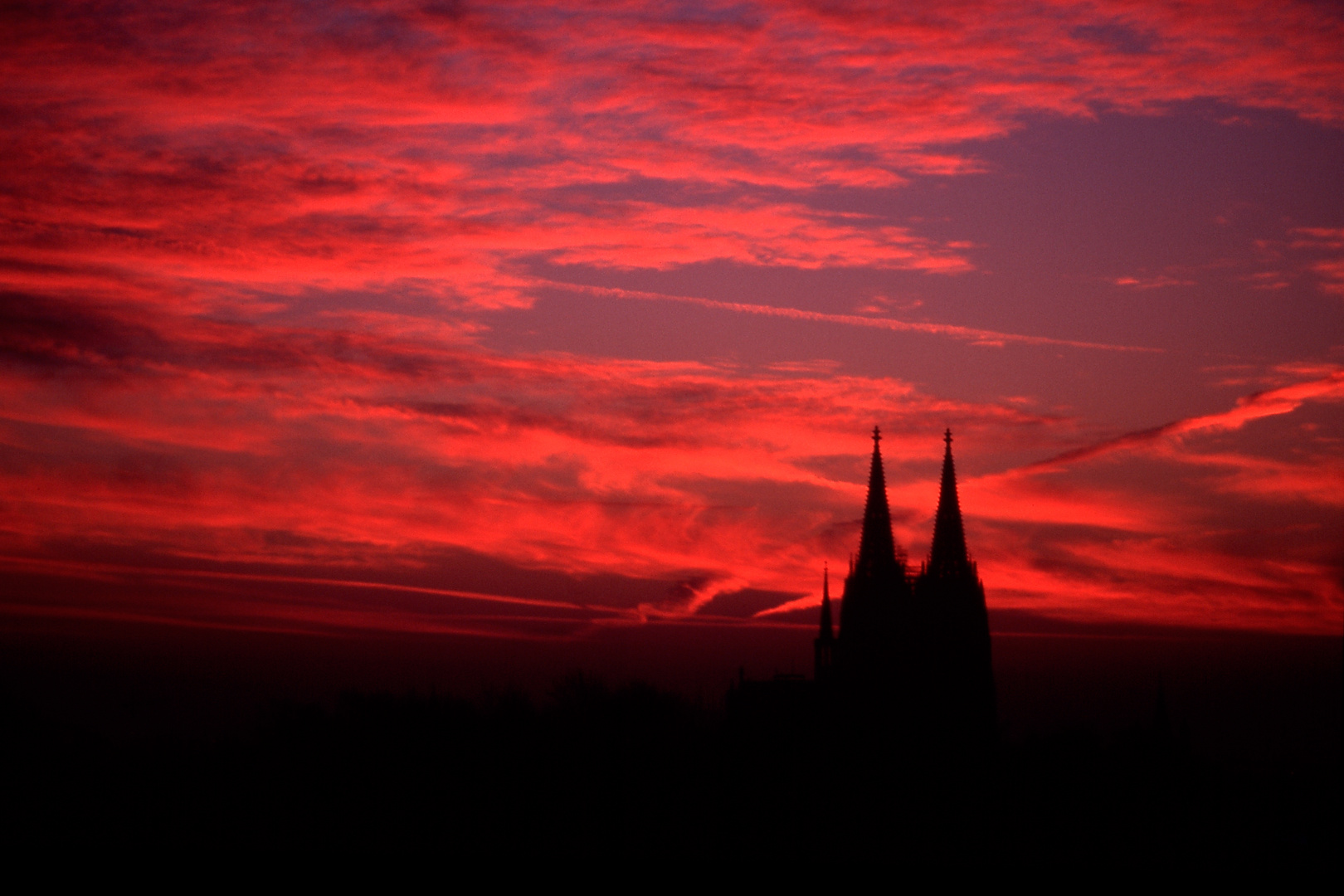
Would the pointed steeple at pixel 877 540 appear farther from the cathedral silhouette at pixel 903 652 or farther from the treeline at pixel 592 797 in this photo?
the treeline at pixel 592 797

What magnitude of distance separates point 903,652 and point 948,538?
319 inches

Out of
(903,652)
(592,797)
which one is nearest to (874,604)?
(903,652)

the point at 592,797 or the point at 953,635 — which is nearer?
the point at 592,797

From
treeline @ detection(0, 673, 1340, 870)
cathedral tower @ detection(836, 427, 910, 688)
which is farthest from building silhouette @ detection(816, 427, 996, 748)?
treeline @ detection(0, 673, 1340, 870)

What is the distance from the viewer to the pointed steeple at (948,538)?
94625mm

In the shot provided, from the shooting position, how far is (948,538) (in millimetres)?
95062

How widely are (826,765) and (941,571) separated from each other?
22.6m

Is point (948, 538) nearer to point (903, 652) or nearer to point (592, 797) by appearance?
point (903, 652)

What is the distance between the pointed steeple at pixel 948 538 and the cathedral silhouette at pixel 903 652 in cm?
5

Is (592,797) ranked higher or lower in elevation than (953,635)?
lower

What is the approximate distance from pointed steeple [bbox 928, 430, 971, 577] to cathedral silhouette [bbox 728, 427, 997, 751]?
0.18 ft

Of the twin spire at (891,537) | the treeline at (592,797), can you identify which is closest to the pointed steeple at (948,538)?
the twin spire at (891,537)

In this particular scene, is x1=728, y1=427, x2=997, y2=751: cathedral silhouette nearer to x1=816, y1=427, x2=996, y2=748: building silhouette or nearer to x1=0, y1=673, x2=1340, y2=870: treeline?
x1=816, y1=427, x2=996, y2=748: building silhouette

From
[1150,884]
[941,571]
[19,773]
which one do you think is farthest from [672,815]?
[941,571]
